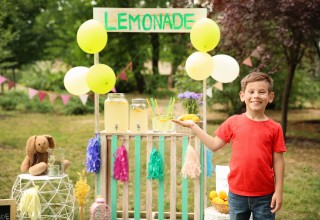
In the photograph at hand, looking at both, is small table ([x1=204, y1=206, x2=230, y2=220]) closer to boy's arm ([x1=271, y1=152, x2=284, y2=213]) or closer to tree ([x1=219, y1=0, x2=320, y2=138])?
boy's arm ([x1=271, y1=152, x2=284, y2=213])

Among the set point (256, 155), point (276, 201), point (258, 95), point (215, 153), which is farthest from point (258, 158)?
point (215, 153)

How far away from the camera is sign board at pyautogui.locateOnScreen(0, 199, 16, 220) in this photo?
3.69 metres

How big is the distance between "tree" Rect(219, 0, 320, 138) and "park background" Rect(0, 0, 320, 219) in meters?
0.02

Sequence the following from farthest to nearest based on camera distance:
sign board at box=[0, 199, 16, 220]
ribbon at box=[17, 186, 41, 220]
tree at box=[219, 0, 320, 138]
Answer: tree at box=[219, 0, 320, 138]
ribbon at box=[17, 186, 41, 220]
sign board at box=[0, 199, 16, 220]

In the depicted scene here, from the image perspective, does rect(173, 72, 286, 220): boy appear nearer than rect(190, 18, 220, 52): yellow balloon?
Yes

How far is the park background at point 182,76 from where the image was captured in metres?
7.39

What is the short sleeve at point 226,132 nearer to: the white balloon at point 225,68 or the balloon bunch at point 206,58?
the balloon bunch at point 206,58

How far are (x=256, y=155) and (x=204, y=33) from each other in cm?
151

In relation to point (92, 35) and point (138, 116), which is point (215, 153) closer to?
point (138, 116)

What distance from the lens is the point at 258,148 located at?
9.26 ft

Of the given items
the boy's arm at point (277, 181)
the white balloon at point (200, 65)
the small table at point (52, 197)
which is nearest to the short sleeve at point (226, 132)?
the boy's arm at point (277, 181)

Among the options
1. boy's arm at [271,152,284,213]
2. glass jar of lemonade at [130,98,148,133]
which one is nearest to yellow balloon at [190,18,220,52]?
glass jar of lemonade at [130,98,148,133]

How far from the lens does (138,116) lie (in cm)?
426

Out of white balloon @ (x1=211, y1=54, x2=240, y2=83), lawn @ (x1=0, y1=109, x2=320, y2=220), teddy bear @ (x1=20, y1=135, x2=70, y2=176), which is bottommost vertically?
lawn @ (x1=0, y1=109, x2=320, y2=220)
